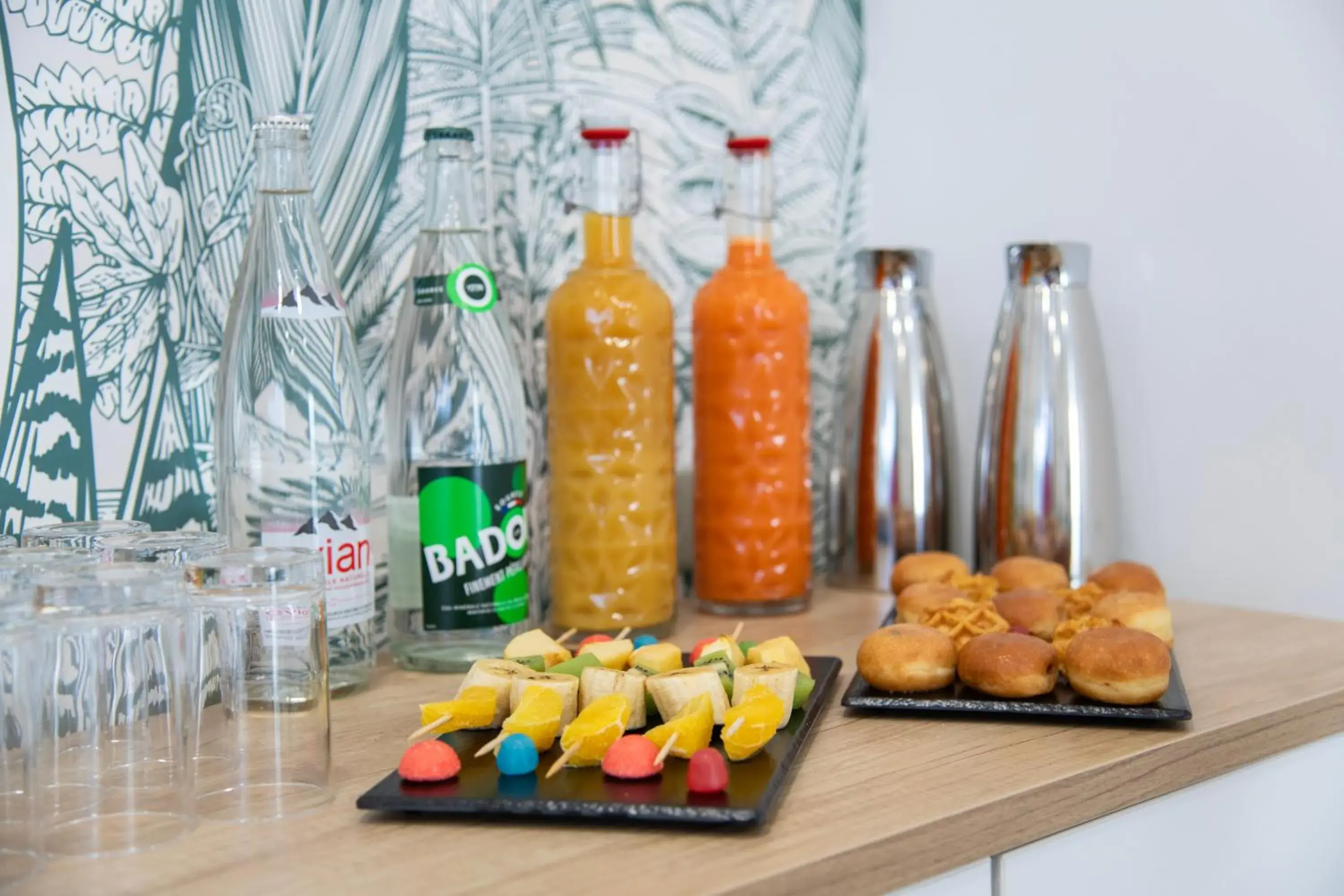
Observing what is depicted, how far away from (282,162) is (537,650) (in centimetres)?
40

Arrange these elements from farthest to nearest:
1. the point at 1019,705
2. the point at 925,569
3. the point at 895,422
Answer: the point at 895,422 → the point at 925,569 → the point at 1019,705

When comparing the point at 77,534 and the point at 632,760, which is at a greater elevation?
the point at 77,534

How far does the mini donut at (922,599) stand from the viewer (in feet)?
3.44

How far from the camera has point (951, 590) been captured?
1077 millimetres

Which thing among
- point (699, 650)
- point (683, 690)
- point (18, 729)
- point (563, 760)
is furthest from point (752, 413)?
point (18, 729)

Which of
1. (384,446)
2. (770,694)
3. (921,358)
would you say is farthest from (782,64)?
(770,694)

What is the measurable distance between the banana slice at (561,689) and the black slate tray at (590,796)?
0.16ft

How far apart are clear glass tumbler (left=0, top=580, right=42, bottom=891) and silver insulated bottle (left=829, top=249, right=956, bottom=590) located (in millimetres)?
863

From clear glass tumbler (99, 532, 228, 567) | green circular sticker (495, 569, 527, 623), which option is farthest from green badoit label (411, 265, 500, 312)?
clear glass tumbler (99, 532, 228, 567)

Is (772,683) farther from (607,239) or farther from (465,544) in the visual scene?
(607,239)

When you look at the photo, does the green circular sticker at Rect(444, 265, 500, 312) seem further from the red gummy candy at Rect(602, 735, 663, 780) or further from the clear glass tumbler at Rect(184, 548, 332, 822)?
the red gummy candy at Rect(602, 735, 663, 780)

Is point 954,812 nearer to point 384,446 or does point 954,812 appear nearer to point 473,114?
point 384,446

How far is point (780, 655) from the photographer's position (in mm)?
909

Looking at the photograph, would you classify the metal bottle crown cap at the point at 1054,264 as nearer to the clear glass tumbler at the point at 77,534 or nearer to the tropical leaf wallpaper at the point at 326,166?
the tropical leaf wallpaper at the point at 326,166
